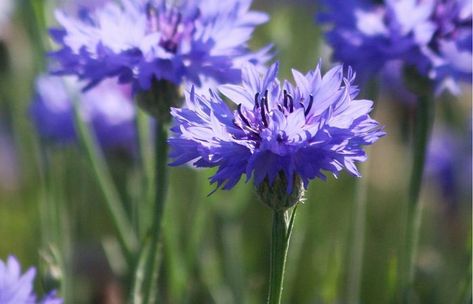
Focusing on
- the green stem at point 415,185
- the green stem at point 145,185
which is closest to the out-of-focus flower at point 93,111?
the green stem at point 145,185

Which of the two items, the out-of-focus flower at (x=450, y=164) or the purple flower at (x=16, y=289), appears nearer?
the purple flower at (x=16, y=289)

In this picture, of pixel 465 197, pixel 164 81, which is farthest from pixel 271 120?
pixel 465 197

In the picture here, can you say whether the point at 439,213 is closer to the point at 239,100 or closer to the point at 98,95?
the point at 98,95

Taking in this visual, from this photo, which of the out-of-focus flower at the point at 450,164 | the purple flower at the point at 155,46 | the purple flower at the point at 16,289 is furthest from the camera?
the out-of-focus flower at the point at 450,164

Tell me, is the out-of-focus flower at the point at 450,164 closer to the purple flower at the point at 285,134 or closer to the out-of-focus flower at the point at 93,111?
the out-of-focus flower at the point at 93,111

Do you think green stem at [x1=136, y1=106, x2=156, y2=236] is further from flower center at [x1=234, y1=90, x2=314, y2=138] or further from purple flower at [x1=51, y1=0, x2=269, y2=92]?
flower center at [x1=234, y1=90, x2=314, y2=138]

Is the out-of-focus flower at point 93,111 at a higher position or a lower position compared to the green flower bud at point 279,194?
higher

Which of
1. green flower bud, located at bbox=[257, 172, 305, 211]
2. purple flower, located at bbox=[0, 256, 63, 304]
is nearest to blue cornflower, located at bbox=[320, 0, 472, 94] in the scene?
green flower bud, located at bbox=[257, 172, 305, 211]
